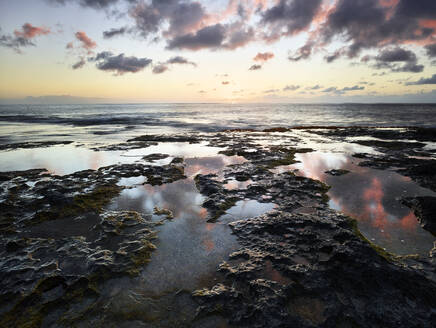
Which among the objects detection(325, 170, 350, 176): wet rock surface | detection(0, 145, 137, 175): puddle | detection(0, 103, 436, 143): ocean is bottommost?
detection(325, 170, 350, 176): wet rock surface

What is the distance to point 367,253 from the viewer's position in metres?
4.73

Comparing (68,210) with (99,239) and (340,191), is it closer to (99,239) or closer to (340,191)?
(99,239)

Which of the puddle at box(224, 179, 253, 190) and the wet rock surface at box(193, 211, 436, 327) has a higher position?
the puddle at box(224, 179, 253, 190)

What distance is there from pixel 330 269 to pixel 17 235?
25.5 feet

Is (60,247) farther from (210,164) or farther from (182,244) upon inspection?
(210,164)

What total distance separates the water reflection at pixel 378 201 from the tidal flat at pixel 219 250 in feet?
0.17

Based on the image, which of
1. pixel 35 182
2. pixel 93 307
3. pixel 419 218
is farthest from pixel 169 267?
pixel 35 182

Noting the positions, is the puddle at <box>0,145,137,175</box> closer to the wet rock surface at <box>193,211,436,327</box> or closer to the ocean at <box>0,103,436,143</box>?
the ocean at <box>0,103,436,143</box>

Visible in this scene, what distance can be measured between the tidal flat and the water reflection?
5 cm

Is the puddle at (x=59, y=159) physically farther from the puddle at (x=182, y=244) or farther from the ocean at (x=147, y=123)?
the ocean at (x=147, y=123)

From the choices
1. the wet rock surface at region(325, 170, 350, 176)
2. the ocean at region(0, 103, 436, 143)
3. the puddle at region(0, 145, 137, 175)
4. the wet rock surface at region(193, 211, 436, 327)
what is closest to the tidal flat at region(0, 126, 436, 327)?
the wet rock surface at region(193, 211, 436, 327)

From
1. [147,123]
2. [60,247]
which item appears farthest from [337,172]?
[147,123]

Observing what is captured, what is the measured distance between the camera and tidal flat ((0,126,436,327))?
366 centimetres

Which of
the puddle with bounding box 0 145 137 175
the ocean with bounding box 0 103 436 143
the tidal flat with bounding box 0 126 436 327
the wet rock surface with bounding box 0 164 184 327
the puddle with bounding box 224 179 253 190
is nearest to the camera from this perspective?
the tidal flat with bounding box 0 126 436 327
